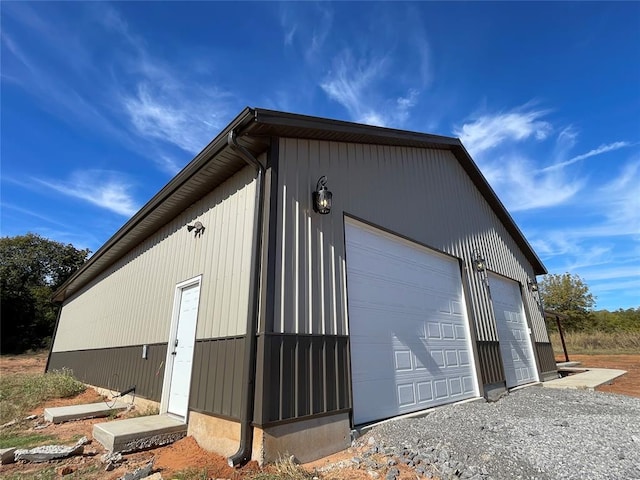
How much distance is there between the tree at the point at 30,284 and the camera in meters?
23.2

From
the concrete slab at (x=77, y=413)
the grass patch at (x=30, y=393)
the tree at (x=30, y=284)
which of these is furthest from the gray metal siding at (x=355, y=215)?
the tree at (x=30, y=284)

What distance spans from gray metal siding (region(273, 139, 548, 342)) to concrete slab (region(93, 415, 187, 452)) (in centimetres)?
212

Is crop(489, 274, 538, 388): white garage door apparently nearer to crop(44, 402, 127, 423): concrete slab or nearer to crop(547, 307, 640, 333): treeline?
crop(44, 402, 127, 423): concrete slab

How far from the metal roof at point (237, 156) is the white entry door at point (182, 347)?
161 cm

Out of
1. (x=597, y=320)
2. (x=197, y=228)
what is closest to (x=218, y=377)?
(x=197, y=228)

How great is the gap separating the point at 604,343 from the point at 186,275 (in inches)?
980

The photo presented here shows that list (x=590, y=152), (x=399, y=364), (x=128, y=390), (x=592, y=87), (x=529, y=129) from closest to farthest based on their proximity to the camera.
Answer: (x=399, y=364), (x=128, y=390), (x=592, y=87), (x=529, y=129), (x=590, y=152)

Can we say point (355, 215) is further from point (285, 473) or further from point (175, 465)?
point (175, 465)

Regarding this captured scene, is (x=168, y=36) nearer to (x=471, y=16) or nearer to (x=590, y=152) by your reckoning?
(x=471, y=16)

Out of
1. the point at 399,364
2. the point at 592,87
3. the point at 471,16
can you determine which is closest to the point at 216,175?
the point at 399,364

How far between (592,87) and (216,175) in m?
9.41

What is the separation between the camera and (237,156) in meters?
4.29

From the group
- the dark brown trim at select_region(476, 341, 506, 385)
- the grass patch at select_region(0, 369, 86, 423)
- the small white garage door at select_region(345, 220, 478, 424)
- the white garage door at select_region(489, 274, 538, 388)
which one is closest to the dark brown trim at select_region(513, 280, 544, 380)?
the white garage door at select_region(489, 274, 538, 388)

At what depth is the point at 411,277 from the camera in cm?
558
